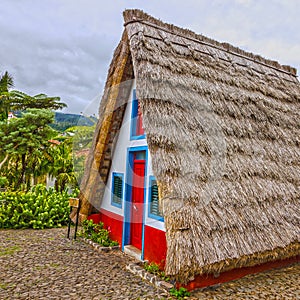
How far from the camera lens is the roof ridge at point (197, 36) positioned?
555 centimetres

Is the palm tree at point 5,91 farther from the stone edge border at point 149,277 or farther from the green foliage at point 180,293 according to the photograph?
the green foliage at point 180,293

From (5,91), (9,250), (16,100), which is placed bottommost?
(9,250)

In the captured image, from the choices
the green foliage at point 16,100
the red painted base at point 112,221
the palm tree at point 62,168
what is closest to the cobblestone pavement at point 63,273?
A: the red painted base at point 112,221

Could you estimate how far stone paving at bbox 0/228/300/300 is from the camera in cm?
418

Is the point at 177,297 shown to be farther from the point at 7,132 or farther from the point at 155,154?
the point at 7,132

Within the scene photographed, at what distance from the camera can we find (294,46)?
45.2 feet

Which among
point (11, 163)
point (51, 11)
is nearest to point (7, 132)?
point (11, 163)

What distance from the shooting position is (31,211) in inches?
346

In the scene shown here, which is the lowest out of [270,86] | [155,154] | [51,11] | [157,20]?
[155,154]

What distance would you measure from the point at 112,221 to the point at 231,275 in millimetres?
3295

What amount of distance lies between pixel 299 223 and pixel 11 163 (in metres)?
13.4

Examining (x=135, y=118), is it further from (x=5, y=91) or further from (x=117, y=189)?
(x=5, y=91)

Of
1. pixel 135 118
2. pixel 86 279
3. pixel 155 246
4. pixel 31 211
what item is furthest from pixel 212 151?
pixel 31 211

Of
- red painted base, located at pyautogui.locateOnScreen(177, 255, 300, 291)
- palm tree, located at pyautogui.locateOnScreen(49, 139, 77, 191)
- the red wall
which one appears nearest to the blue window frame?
the red wall
